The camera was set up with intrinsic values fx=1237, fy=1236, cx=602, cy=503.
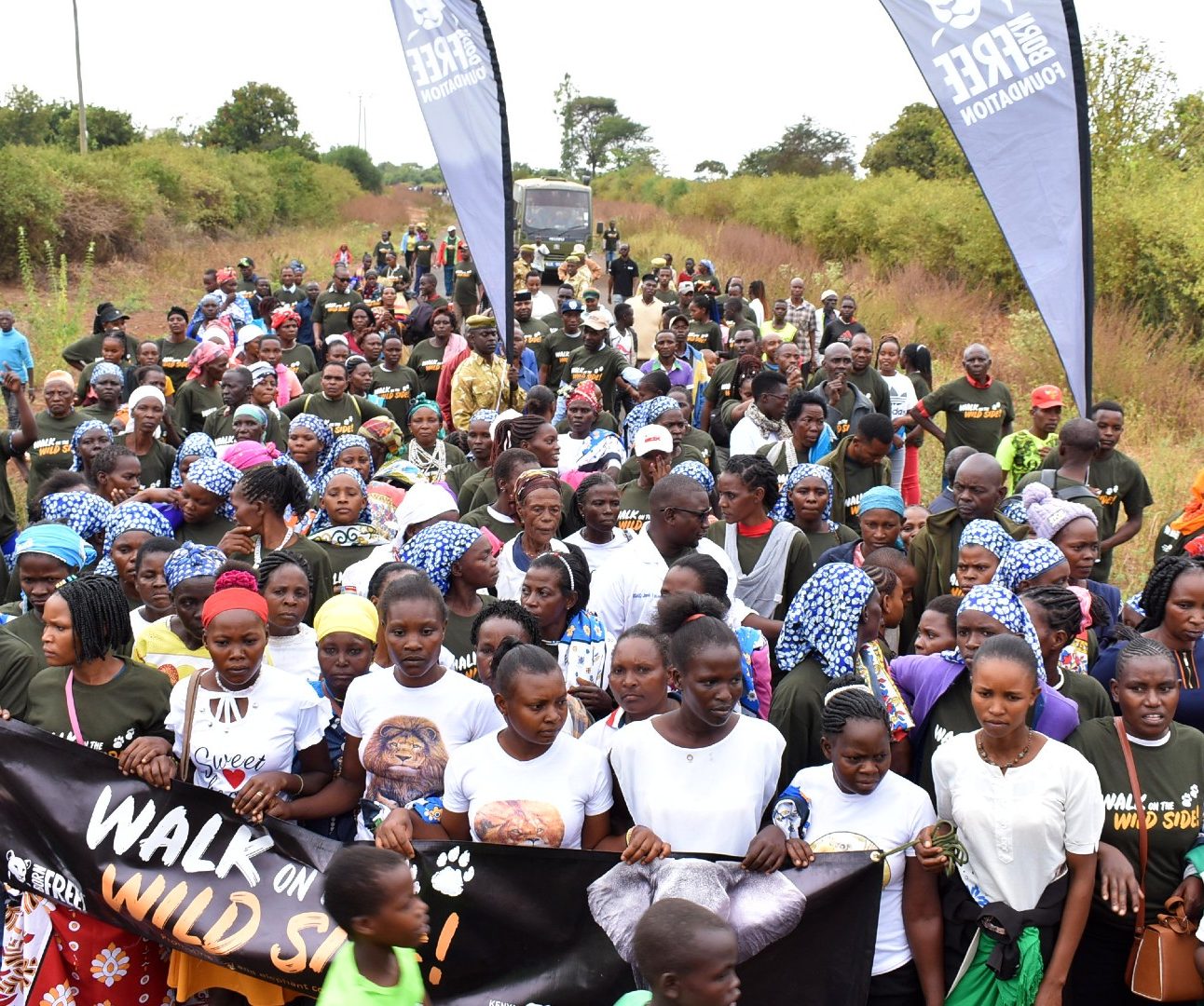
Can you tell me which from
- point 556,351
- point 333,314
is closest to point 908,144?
point 333,314

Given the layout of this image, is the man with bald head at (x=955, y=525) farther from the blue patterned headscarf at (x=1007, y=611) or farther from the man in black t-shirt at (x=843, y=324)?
the man in black t-shirt at (x=843, y=324)

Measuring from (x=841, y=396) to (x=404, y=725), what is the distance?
653 cm

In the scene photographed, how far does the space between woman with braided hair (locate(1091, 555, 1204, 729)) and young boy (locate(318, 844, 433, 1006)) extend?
9.37ft

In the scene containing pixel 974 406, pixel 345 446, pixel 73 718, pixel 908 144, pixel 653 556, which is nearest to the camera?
pixel 73 718

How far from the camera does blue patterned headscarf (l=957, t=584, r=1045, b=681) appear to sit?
13.8 ft

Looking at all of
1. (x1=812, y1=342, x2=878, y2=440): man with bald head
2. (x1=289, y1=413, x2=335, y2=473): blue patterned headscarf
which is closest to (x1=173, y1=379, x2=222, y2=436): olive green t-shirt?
(x1=289, y1=413, x2=335, y2=473): blue patterned headscarf

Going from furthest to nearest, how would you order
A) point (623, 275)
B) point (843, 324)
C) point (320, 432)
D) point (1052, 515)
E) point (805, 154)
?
point (805, 154), point (623, 275), point (843, 324), point (320, 432), point (1052, 515)

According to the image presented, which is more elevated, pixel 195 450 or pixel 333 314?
pixel 333 314

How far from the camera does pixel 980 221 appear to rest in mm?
23062

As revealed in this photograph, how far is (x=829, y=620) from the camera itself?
431cm

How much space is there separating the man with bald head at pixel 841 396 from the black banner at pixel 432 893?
6.03 meters

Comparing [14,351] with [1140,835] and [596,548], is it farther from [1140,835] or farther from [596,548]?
[1140,835]

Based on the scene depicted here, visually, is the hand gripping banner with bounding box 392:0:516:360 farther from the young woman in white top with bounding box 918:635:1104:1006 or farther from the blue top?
the blue top

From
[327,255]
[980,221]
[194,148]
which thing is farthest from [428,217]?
[980,221]
